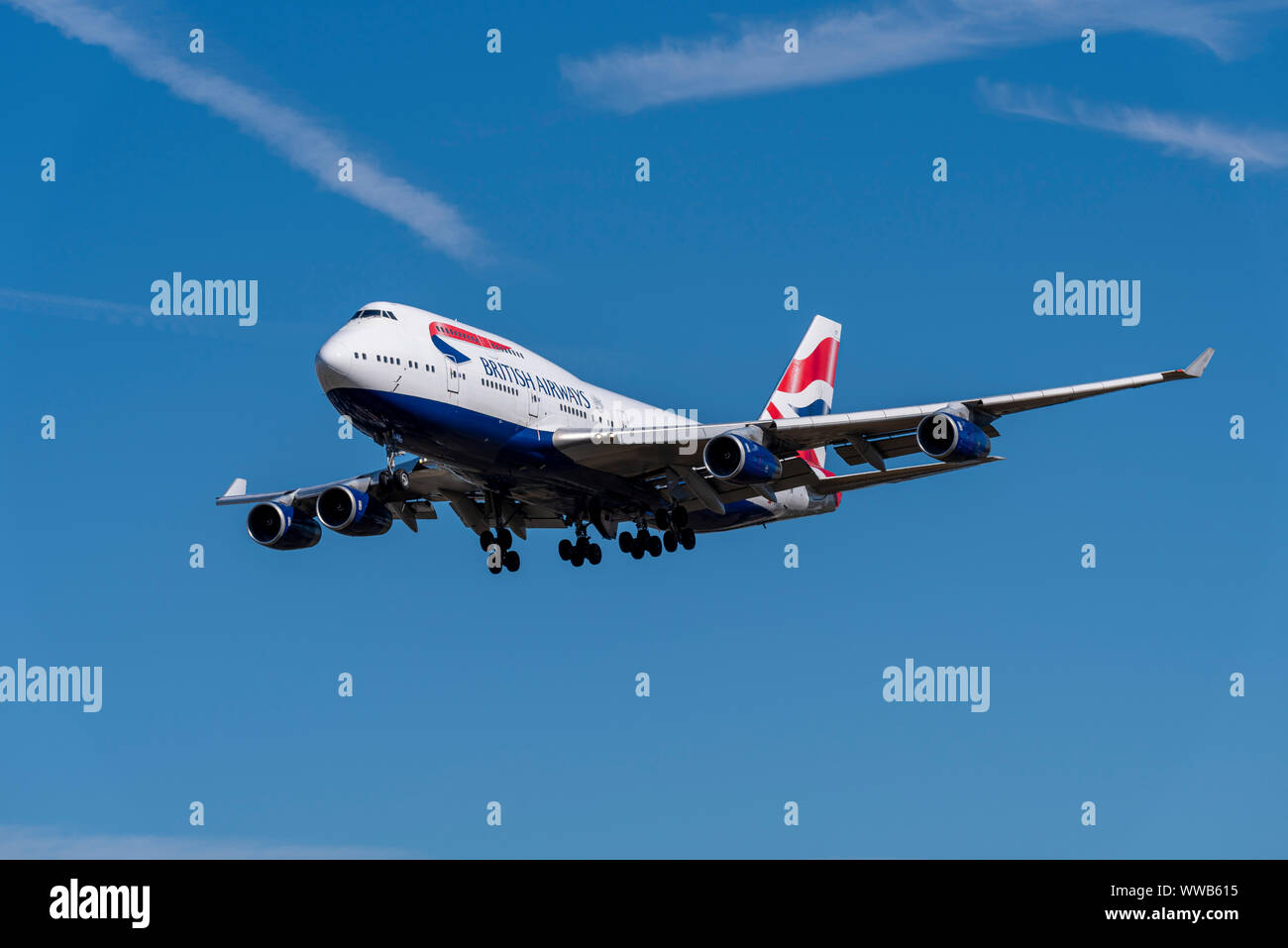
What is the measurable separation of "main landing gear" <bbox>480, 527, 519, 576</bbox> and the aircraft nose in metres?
10.7

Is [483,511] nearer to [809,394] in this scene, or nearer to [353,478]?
[353,478]

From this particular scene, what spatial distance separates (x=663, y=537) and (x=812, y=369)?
15559 mm

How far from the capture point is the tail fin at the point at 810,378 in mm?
71062

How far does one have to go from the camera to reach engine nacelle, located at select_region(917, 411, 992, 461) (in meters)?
51.4

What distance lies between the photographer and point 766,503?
63.8 meters

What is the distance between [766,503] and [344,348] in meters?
20.1

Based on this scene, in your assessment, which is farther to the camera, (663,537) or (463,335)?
(663,537)

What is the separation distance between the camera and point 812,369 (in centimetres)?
7281

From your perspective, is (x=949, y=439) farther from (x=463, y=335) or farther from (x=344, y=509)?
(x=344, y=509)

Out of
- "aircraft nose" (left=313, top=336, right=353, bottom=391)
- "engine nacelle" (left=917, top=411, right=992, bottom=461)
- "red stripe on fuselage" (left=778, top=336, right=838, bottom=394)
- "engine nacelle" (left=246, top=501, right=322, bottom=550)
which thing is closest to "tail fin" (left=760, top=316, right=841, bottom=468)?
"red stripe on fuselage" (left=778, top=336, right=838, bottom=394)

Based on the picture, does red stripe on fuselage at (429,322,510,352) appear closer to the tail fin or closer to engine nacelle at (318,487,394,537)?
engine nacelle at (318,487,394,537)

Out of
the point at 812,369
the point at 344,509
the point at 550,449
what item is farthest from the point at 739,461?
the point at 812,369
